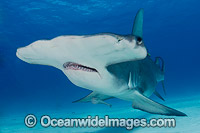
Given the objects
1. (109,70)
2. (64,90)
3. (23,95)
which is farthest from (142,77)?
(23,95)

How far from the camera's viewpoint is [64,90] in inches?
3706

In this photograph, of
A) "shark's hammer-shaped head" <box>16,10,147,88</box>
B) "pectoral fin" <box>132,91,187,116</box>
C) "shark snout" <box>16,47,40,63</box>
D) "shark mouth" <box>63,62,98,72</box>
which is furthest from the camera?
"pectoral fin" <box>132,91,187,116</box>

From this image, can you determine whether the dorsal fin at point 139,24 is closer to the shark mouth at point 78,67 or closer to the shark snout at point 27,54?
the shark mouth at point 78,67

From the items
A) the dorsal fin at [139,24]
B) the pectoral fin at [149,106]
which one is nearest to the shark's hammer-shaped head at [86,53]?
the pectoral fin at [149,106]

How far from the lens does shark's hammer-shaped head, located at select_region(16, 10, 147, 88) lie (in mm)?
1803

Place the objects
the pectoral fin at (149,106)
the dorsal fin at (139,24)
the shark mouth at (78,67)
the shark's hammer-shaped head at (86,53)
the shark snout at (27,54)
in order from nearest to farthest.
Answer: the shark's hammer-shaped head at (86,53) < the shark snout at (27,54) < the shark mouth at (78,67) < the pectoral fin at (149,106) < the dorsal fin at (139,24)

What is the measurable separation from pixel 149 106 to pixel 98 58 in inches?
67.8

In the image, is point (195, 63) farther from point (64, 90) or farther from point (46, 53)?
point (46, 53)

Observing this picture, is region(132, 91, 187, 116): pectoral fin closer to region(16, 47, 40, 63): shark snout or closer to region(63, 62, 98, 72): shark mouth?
region(63, 62, 98, 72): shark mouth

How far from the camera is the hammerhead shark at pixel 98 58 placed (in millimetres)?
1822

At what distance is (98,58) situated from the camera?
6.84ft

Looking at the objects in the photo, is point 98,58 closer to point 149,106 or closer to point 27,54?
point 27,54

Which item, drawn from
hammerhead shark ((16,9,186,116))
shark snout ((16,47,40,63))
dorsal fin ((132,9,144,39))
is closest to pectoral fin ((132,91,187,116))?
hammerhead shark ((16,9,186,116))

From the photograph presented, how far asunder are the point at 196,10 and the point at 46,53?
104 feet
